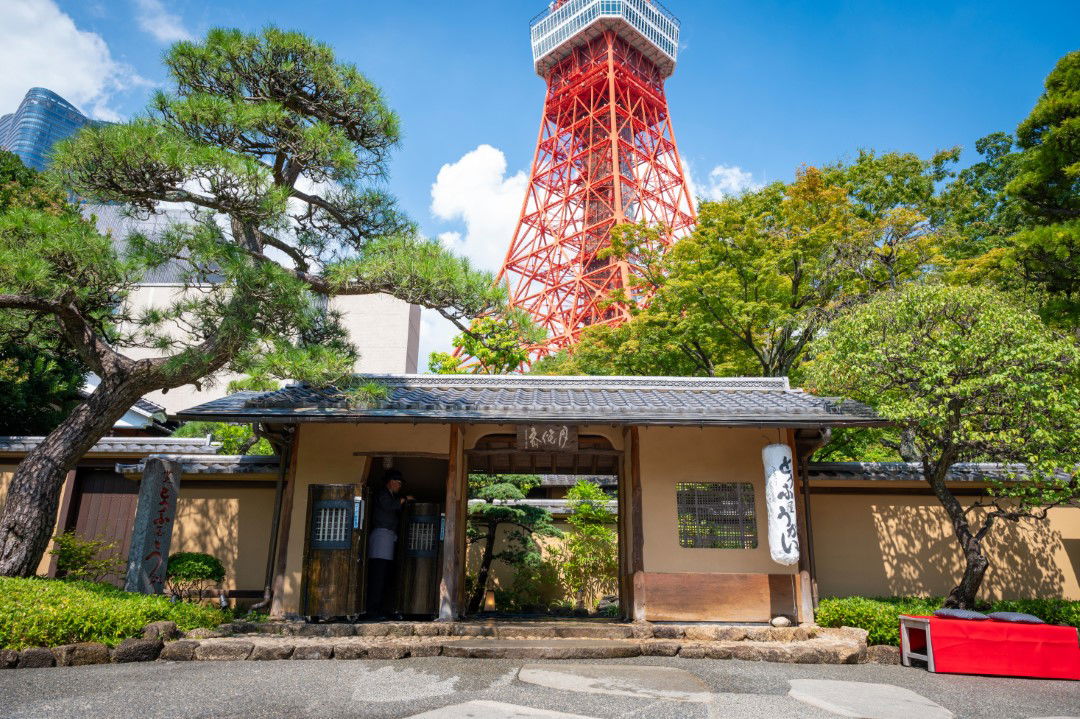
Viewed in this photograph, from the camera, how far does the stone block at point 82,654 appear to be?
15.2 feet

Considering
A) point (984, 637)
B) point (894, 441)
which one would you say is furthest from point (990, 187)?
point (984, 637)

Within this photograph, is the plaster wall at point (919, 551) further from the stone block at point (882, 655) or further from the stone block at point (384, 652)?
the stone block at point (384, 652)

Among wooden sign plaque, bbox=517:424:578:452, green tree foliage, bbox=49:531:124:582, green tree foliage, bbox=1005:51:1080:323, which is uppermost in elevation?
green tree foliage, bbox=1005:51:1080:323

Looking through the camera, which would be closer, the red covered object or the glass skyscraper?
the red covered object

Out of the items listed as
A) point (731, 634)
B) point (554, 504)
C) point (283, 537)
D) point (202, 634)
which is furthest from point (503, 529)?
point (202, 634)

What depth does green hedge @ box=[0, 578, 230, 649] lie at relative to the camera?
464cm

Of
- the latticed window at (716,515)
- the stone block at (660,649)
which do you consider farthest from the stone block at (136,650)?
the latticed window at (716,515)

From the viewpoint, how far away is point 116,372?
6621 mm

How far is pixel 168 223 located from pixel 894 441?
1062 cm

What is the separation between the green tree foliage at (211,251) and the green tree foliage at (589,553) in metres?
4.61

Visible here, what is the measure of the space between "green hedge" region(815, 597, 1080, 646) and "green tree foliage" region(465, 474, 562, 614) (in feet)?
13.1

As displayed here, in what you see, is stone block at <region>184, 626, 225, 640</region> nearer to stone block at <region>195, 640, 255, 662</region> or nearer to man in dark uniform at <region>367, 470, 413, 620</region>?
stone block at <region>195, 640, 255, 662</region>

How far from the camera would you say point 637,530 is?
7.00 m

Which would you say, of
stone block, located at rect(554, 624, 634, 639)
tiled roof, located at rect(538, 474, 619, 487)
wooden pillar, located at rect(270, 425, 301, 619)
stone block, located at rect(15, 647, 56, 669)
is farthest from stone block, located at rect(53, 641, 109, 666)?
tiled roof, located at rect(538, 474, 619, 487)
